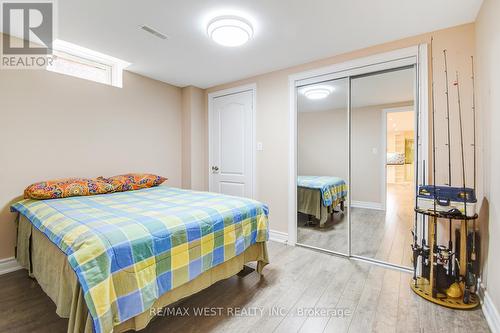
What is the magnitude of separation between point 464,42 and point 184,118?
3.51 metres

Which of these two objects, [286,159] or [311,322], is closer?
[311,322]

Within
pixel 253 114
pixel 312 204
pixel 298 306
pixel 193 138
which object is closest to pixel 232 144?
pixel 253 114

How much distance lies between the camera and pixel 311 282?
2.10 metres

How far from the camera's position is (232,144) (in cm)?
366

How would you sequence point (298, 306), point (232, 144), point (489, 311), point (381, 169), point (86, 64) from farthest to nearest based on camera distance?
1. point (232, 144)
2. point (86, 64)
3. point (381, 169)
4. point (298, 306)
5. point (489, 311)

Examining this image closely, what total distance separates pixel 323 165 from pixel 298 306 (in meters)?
1.69

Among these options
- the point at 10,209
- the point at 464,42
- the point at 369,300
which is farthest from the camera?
the point at 10,209

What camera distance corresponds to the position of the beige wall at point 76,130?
90.8 inches

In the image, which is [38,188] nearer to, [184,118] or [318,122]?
[184,118]

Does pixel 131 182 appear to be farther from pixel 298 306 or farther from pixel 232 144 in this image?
pixel 298 306

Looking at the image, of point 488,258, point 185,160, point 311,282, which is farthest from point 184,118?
point 488,258

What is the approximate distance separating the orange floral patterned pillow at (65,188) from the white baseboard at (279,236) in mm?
2032

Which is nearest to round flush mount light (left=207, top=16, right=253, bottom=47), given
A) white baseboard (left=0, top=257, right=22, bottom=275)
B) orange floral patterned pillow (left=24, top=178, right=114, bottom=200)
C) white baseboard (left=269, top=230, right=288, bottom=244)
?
orange floral patterned pillow (left=24, top=178, right=114, bottom=200)

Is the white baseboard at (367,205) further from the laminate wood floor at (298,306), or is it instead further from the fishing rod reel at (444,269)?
the fishing rod reel at (444,269)
